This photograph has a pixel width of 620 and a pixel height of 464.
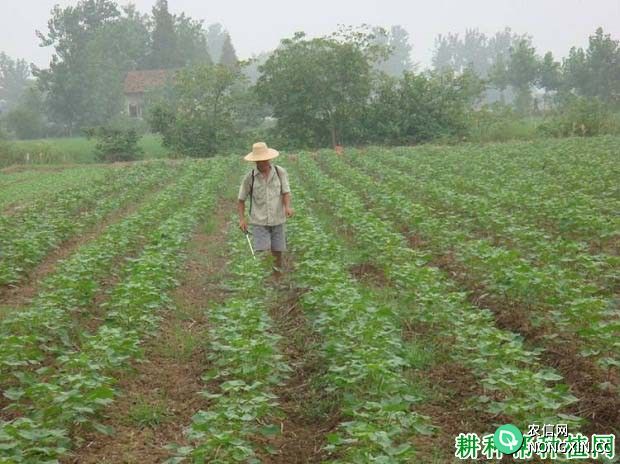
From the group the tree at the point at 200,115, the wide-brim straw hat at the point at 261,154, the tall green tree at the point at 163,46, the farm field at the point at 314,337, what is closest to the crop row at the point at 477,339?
the farm field at the point at 314,337

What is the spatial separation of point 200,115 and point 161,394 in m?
32.9

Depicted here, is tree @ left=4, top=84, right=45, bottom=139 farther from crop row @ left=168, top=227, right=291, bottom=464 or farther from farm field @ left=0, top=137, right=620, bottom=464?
crop row @ left=168, top=227, right=291, bottom=464

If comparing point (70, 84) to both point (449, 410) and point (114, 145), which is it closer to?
point (114, 145)

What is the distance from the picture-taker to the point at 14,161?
33688 millimetres

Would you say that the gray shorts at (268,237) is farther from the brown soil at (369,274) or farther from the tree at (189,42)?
the tree at (189,42)

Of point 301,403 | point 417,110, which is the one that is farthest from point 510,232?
point 417,110

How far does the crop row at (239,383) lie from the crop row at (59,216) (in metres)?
3.84

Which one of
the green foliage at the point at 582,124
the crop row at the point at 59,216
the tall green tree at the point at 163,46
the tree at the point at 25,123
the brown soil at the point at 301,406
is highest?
the tall green tree at the point at 163,46

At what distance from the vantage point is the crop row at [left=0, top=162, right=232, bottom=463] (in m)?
4.09

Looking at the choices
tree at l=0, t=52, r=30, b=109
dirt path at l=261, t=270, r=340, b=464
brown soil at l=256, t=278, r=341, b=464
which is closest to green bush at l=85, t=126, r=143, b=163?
dirt path at l=261, t=270, r=340, b=464

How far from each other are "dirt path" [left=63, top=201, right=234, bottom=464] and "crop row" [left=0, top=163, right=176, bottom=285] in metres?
2.74

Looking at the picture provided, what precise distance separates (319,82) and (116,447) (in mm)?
32459

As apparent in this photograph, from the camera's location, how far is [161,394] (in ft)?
18.2

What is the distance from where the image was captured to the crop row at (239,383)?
13.3ft
